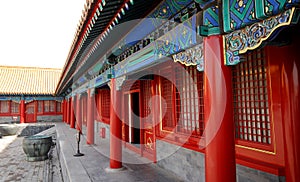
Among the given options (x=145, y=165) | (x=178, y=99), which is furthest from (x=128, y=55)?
(x=145, y=165)

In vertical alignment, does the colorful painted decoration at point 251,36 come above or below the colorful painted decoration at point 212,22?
below

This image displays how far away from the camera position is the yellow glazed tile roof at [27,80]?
23.0m

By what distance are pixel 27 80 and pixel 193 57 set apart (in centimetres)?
2794

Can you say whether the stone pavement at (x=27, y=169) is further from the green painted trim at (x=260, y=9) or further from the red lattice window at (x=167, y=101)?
the green painted trim at (x=260, y=9)

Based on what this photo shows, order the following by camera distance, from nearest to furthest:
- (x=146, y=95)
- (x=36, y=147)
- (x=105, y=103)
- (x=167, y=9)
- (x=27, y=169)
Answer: (x=167, y=9)
(x=146, y=95)
(x=27, y=169)
(x=36, y=147)
(x=105, y=103)

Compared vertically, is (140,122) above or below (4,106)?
below

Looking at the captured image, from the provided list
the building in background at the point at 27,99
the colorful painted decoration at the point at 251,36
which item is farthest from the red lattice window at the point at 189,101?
the building in background at the point at 27,99

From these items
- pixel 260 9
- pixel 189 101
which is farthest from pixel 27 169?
pixel 260 9

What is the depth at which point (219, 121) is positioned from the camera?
6.79 feet

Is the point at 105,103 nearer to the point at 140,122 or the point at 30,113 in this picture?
the point at 140,122

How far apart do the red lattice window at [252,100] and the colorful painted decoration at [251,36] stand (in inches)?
45.1

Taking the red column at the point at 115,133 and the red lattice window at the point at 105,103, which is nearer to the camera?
the red column at the point at 115,133

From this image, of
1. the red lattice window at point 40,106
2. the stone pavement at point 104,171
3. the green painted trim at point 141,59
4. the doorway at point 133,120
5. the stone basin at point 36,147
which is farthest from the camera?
the red lattice window at point 40,106

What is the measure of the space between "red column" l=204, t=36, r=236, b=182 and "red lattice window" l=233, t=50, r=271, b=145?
1140mm
